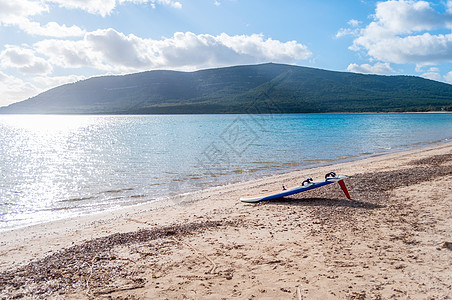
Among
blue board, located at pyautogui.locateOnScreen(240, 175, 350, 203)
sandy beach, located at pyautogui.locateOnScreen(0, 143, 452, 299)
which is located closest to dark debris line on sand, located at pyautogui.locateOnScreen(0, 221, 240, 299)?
sandy beach, located at pyautogui.locateOnScreen(0, 143, 452, 299)

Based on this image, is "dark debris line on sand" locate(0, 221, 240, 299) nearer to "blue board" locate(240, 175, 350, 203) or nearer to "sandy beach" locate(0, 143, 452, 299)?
"sandy beach" locate(0, 143, 452, 299)

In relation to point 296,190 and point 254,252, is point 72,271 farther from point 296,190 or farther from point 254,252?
point 296,190

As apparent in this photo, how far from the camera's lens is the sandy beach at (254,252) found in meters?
4.66

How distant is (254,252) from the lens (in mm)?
6059

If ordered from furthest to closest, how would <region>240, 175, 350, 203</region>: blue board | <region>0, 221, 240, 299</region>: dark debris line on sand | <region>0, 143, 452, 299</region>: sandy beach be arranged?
<region>240, 175, 350, 203</region>: blue board → <region>0, 221, 240, 299</region>: dark debris line on sand → <region>0, 143, 452, 299</region>: sandy beach

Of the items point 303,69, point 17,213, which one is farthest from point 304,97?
point 17,213

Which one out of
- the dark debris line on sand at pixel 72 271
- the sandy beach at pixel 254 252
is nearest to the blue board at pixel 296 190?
the sandy beach at pixel 254 252

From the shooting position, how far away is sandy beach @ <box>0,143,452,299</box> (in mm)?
4664

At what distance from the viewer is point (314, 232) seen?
6.94 m

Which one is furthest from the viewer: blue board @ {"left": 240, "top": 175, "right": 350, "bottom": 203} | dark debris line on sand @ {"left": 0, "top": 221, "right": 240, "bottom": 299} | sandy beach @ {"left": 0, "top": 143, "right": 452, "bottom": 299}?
blue board @ {"left": 240, "top": 175, "right": 350, "bottom": 203}

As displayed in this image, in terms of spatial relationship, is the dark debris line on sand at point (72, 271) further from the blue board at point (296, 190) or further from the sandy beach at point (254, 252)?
the blue board at point (296, 190)

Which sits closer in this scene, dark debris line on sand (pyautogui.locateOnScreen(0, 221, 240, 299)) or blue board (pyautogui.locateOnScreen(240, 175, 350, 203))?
dark debris line on sand (pyautogui.locateOnScreen(0, 221, 240, 299))

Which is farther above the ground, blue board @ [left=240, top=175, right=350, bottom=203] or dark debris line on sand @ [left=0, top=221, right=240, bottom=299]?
blue board @ [left=240, top=175, right=350, bottom=203]

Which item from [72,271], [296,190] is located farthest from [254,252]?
[296,190]
